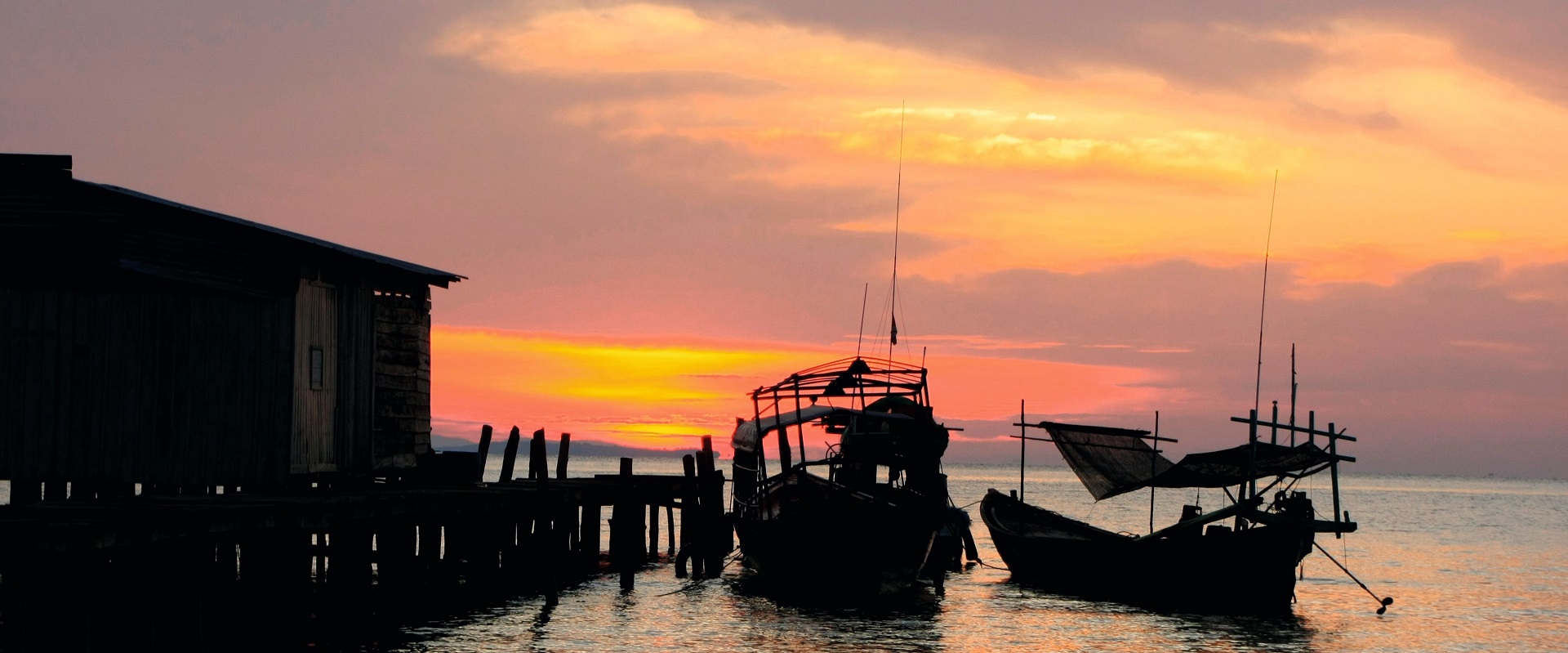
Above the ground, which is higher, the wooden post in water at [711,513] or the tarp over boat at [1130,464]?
the tarp over boat at [1130,464]

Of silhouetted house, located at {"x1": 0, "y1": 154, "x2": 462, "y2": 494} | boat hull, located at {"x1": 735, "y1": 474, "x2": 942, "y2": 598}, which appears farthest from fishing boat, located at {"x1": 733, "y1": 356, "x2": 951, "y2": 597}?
silhouetted house, located at {"x1": 0, "y1": 154, "x2": 462, "y2": 494}

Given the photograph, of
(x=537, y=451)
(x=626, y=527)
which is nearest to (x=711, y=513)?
(x=626, y=527)

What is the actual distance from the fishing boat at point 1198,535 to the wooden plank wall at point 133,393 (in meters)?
18.2

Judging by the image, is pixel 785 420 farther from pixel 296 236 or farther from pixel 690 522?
pixel 296 236

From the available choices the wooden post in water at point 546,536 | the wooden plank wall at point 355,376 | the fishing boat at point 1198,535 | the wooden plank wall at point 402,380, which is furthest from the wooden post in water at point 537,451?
the fishing boat at point 1198,535

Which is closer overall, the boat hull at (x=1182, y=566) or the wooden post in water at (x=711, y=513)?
the boat hull at (x=1182, y=566)

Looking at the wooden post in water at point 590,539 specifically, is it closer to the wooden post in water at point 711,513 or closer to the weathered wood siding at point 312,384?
the wooden post in water at point 711,513

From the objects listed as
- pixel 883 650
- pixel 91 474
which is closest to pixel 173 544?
pixel 91 474

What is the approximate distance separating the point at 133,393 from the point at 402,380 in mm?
5735

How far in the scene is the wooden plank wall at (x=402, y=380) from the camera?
92.8 ft

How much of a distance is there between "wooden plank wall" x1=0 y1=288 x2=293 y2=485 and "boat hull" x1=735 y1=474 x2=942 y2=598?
11.9 m

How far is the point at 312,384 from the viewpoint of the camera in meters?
25.6

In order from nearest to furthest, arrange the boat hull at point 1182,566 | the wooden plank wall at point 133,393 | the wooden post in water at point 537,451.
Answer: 1. the wooden plank wall at point 133,393
2. the boat hull at point 1182,566
3. the wooden post in water at point 537,451

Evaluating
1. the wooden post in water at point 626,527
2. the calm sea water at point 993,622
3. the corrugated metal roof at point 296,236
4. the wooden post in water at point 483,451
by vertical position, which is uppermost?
the corrugated metal roof at point 296,236
